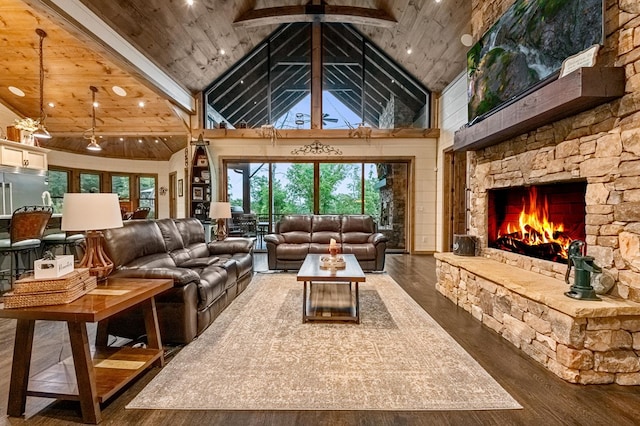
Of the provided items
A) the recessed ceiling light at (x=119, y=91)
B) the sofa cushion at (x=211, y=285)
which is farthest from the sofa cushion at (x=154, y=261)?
the recessed ceiling light at (x=119, y=91)

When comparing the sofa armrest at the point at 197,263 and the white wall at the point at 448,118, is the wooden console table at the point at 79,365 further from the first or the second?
the white wall at the point at 448,118

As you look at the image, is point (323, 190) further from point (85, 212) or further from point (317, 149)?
point (85, 212)

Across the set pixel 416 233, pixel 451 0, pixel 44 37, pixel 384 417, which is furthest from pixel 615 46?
pixel 44 37

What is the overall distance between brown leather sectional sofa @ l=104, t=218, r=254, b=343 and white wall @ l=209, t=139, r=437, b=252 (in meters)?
3.37

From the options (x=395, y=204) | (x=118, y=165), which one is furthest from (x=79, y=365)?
(x=118, y=165)

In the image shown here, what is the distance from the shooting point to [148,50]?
17.6 feet

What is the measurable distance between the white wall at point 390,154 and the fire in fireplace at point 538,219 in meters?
3.47

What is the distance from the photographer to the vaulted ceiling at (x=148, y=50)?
4406mm

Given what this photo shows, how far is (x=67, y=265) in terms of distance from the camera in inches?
77.4

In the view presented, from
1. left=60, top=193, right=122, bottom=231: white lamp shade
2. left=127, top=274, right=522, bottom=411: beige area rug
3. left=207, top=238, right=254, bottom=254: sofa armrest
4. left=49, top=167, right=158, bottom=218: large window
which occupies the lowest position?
left=127, top=274, right=522, bottom=411: beige area rug

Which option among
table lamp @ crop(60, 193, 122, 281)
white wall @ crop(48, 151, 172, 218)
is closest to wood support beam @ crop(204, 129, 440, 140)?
white wall @ crop(48, 151, 172, 218)

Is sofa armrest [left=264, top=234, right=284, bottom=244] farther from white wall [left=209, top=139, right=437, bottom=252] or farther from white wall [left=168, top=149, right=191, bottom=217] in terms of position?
white wall [left=168, top=149, right=191, bottom=217]

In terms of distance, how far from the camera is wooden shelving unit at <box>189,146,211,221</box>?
7152 mm

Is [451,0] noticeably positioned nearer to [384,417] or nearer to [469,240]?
[469,240]
